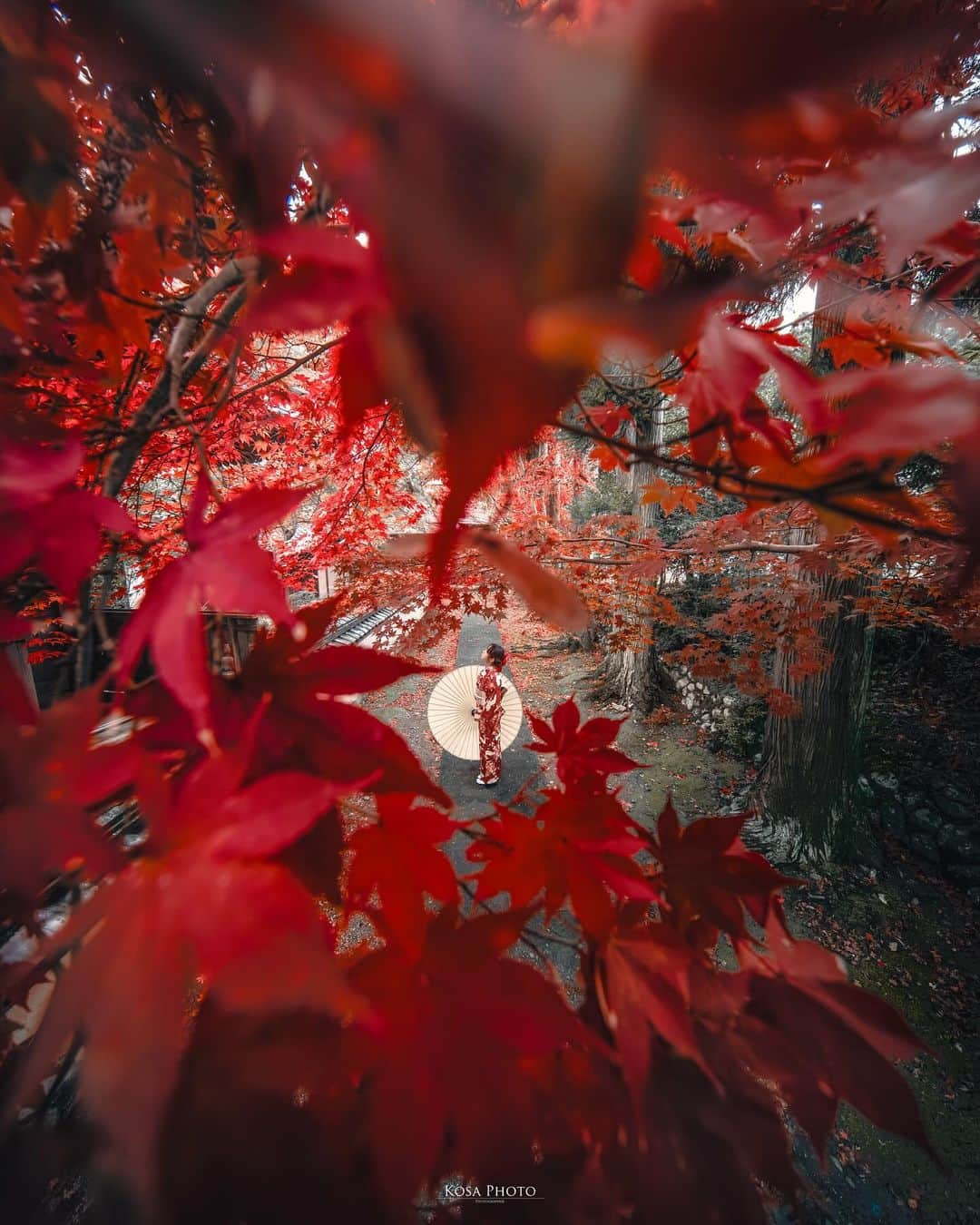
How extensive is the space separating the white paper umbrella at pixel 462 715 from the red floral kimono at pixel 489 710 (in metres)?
0.16

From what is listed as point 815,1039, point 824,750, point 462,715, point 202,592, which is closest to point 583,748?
point 815,1039

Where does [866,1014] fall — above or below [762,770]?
above

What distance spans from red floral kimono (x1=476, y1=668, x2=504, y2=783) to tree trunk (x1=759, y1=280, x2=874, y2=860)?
2268 millimetres

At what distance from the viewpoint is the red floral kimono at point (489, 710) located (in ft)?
14.5

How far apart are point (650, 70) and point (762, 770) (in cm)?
474

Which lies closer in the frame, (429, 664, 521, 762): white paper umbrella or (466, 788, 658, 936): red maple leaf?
(466, 788, 658, 936): red maple leaf

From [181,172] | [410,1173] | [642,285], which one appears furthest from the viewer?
[181,172]

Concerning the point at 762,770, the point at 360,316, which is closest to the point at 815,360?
the point at 762,770

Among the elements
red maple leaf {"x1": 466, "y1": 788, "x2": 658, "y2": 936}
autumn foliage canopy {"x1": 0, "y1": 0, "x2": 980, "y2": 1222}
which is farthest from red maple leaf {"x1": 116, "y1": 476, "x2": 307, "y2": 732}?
red maple leaf {"x1": 466, "y1": 788, "x2": 658, "y2": 936}

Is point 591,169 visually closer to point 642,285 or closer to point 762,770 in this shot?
point 642,285

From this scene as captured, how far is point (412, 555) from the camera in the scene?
0.52 metres

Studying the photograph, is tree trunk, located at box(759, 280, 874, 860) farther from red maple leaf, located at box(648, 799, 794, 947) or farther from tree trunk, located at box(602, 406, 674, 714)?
red maple leaf, located at box(648, 799, 794, 947)

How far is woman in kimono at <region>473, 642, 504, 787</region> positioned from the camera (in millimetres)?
4387

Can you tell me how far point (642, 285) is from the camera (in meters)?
0.67
